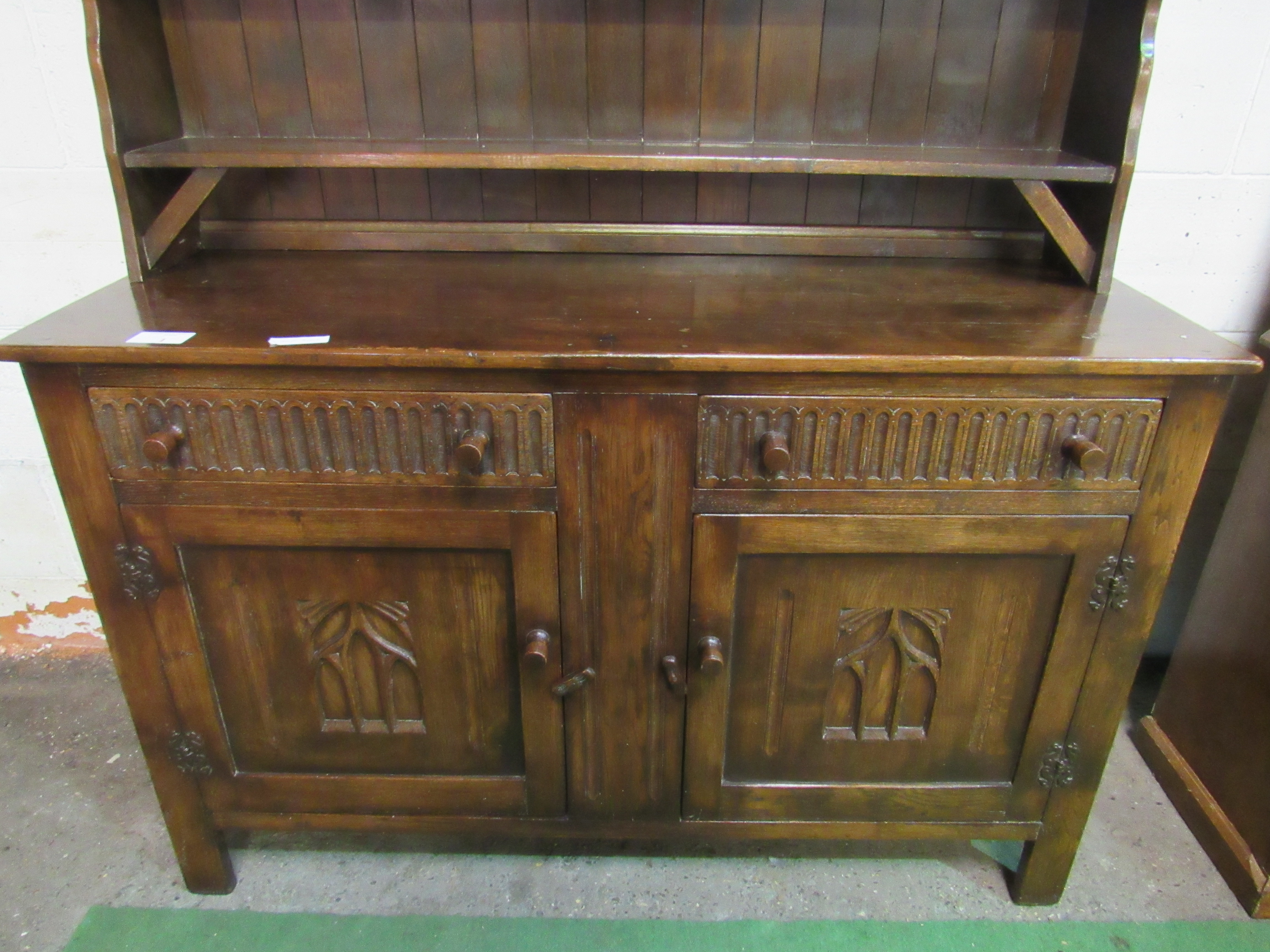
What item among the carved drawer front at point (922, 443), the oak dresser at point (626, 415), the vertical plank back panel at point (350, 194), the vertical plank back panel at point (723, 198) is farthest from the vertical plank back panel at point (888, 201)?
the vertical plank back panel at point (350, 194)

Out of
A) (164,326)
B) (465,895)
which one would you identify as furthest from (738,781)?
(164,326)

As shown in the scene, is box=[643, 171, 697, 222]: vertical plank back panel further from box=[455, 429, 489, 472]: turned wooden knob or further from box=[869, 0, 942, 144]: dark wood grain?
box=[455, 429, 489, 472]: turned wooden knob

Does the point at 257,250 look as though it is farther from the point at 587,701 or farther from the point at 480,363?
the point at 587,701

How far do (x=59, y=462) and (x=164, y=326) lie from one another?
237 millimetres

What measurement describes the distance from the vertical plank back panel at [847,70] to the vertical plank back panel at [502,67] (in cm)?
50

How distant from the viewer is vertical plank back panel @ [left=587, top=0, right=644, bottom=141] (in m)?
1.36

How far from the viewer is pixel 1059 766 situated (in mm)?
1309

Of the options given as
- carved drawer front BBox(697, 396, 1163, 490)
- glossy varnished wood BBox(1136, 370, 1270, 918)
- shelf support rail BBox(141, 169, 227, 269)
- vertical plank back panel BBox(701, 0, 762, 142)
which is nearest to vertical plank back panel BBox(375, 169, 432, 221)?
shelf support rail BBox(141, 169, 227, 269)

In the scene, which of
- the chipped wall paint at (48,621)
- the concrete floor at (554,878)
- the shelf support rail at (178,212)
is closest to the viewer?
the shelf support rail at (178,212)

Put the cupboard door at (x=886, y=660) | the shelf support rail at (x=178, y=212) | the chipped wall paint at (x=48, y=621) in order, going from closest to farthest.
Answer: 1. the cupboard door at (x=886, y=660)
2. the shelf support rail at (x=178, y=212)
3. the chipped wall paint at (x=48, y=621)

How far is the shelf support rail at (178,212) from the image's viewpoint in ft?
4.22

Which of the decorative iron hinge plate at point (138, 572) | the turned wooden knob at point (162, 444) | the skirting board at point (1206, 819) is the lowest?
the skirting board at point (1206, 819)

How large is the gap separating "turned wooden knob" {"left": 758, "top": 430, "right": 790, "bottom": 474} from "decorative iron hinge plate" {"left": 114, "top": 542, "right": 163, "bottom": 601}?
34.6 inches

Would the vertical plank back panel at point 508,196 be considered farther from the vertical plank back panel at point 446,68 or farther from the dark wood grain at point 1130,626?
the dark wood grain at point 1130,626
